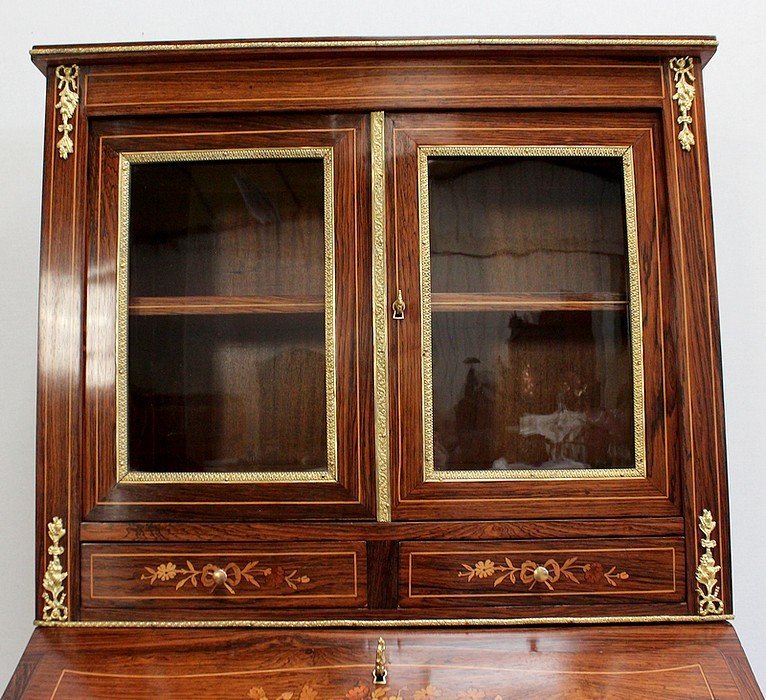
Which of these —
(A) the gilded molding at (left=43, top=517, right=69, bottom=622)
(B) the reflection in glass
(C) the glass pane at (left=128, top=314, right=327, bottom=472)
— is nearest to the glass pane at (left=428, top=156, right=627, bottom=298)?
(B) the reflection in glass

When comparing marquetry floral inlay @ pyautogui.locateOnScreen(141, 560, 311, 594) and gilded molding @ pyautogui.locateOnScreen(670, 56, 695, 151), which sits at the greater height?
gilded molding @ pyautogui.locateOnScreen(670, 56, 695, 151)

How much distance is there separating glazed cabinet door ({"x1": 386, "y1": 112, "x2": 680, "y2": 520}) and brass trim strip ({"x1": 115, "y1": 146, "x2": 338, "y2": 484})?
0.09m

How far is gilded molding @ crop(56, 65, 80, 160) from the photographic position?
42.5 inches

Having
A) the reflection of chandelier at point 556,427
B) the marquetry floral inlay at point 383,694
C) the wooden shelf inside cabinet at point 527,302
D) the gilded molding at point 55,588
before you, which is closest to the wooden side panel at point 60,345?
the gilded molding at point 55,588

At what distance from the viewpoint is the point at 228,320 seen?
110 centimetres

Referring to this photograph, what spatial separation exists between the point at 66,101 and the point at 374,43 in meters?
0.47

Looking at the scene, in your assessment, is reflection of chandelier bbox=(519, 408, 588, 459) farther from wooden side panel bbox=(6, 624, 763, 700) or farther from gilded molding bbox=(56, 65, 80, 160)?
gilded molding bbox=(56, 65, 80, 160)

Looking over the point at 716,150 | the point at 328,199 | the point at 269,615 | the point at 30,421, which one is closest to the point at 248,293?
the point at 328,199

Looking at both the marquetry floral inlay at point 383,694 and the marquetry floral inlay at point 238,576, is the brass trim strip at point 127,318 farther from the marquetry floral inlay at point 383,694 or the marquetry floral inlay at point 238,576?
the marquetry floral inlay at point 383,694

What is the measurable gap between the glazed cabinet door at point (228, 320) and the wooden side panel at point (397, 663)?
18 centimetres

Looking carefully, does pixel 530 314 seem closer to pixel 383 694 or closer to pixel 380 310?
pixel 380 310

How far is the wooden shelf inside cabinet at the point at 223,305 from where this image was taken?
3.58 ft

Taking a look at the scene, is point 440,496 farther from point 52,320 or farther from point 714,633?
point 52,320

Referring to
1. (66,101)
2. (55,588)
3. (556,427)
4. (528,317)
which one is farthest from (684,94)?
(55,588)
